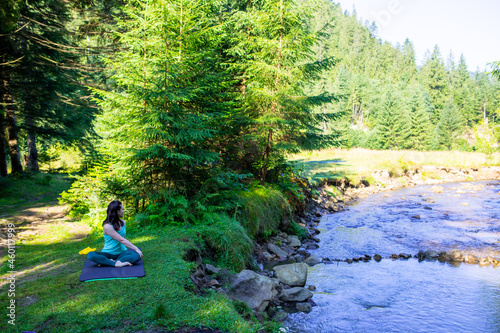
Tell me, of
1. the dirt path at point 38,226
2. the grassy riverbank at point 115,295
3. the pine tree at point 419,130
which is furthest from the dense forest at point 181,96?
the pine tree at point 419,130

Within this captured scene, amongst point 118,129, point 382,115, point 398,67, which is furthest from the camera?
point 398,67

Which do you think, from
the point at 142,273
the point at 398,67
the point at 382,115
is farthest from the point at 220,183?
the point at 398,67

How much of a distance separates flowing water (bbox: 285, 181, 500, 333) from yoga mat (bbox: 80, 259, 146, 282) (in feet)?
9.96

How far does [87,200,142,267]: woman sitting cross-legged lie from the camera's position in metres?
5.61

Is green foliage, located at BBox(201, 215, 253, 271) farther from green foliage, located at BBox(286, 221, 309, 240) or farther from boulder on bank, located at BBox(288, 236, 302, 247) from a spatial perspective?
green foliage, located at BBox(286, 221, 309, 240)

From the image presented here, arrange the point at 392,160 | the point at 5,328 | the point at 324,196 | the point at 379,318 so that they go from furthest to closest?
1. the point at 392,160
2. the point at 324,196
3. the point at 379,318
4. the point at 5,328

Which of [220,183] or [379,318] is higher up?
[220,183]

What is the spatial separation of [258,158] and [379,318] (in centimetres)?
715

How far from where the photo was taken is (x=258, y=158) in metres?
12.1

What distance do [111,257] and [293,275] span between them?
4.24 meters

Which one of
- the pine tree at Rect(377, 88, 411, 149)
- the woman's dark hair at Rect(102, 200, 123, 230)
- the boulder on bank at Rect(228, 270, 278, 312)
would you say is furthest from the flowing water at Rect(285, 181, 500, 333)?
the pine tree at Rect(377, 88, 411, 149)

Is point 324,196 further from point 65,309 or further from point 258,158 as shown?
point 65,309

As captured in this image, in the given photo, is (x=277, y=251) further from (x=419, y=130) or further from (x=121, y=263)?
(x=419, y=130)

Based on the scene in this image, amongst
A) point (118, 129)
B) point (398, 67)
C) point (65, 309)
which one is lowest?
point (65, 309)
